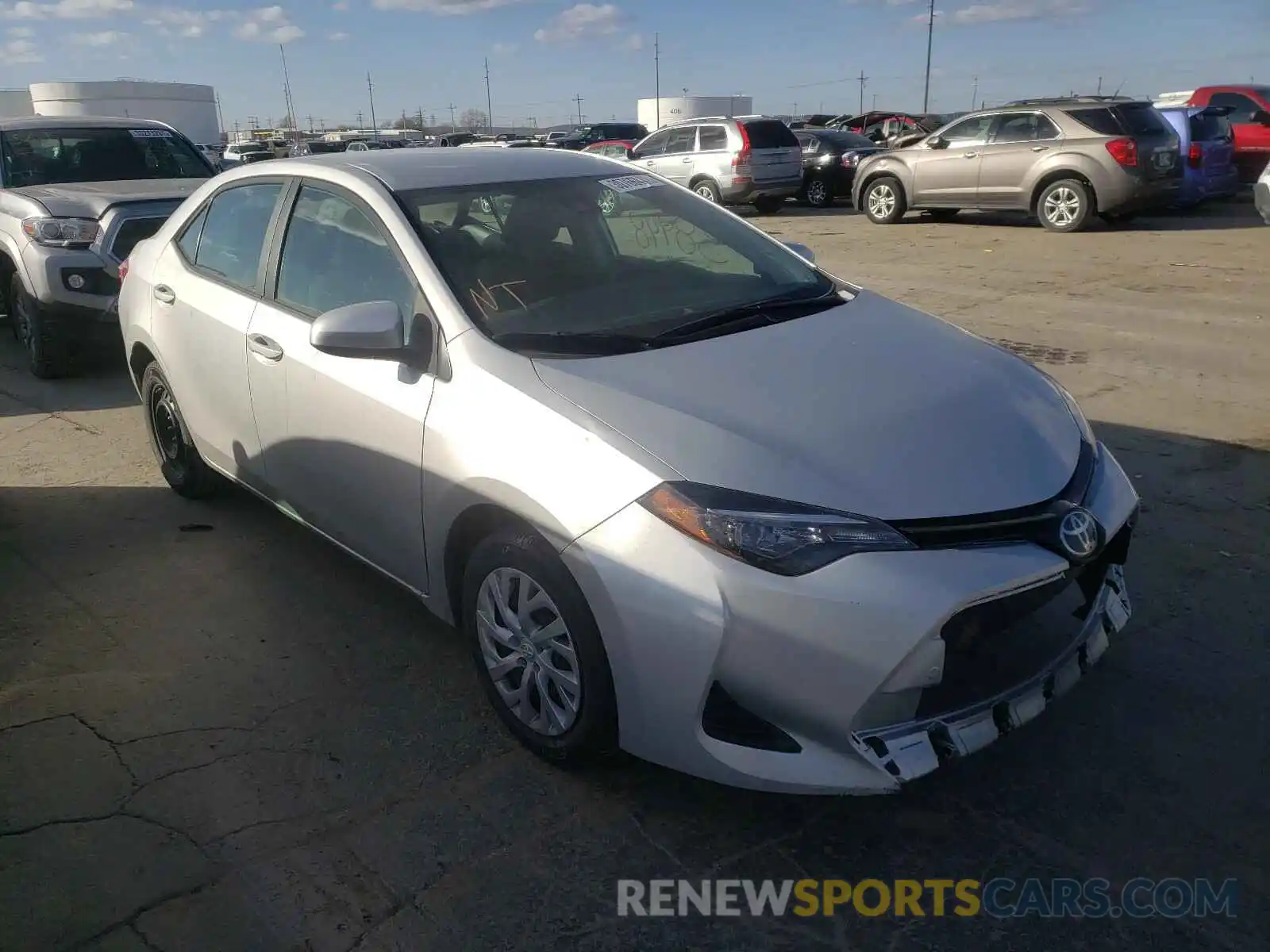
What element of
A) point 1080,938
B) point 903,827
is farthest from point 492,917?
point 1080,938

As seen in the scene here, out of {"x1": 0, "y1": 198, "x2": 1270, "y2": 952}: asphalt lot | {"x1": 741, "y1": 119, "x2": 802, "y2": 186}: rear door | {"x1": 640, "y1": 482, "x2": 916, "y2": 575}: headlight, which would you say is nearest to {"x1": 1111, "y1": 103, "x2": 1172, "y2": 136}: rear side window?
{"x1": 741, "y1": 119, "x2": 802, "y2": 186}: rear door

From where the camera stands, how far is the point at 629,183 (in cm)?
401

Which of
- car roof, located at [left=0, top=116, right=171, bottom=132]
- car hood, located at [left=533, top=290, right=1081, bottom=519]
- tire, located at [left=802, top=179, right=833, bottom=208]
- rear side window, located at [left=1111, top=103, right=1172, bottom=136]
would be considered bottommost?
tire, located at [left=802, top=179, right=833, bottom=208]

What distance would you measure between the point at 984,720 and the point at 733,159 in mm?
15658

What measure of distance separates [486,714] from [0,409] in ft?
17.8

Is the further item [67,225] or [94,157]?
[94,157]

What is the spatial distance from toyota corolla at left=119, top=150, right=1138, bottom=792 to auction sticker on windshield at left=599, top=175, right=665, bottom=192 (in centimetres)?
2

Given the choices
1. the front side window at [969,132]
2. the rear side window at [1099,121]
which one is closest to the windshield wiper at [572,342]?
the rear side window at [1099,121]

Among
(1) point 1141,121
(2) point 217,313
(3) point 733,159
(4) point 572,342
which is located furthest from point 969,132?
(4) point 572,342

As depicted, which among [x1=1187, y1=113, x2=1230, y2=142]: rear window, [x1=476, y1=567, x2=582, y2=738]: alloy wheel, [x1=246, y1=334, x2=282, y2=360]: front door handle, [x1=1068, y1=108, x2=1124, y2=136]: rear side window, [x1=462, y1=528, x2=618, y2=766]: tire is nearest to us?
[x1=462, y1=528, x2=618, y2=766]: tire

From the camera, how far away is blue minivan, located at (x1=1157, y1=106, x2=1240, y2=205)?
547 inches

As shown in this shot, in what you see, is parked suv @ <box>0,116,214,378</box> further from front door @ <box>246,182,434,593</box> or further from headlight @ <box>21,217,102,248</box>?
front door @ <box>246,182,434,593</box>

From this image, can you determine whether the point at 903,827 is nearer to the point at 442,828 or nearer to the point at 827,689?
the point at 827,689

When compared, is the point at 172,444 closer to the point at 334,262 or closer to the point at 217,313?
the point at 217,313
